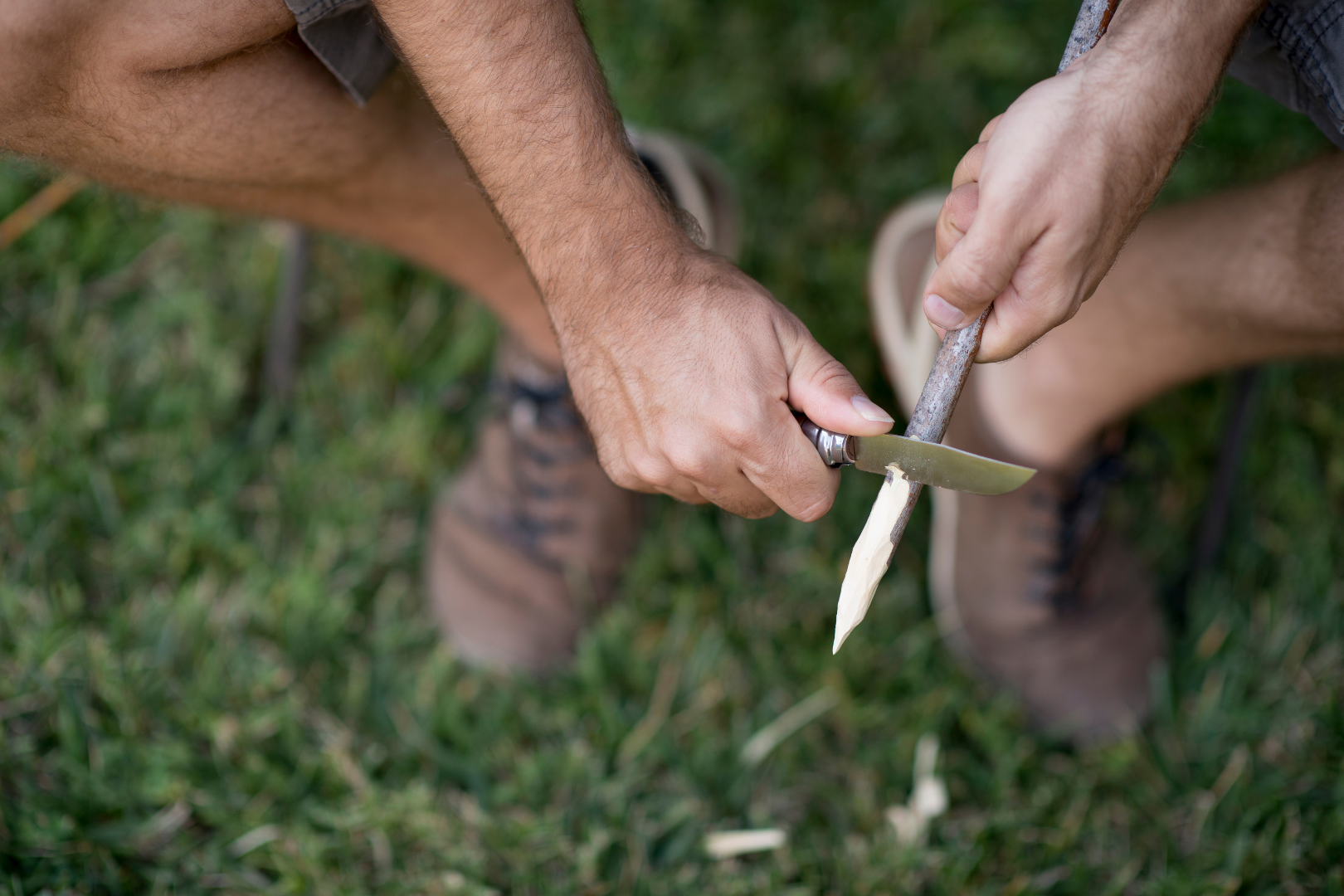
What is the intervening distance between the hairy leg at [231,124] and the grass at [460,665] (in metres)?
0.62

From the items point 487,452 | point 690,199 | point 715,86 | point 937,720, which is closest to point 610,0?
point 715,86

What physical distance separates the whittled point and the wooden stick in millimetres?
56

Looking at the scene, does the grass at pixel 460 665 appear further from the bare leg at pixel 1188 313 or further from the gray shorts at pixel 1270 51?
the gray shorts at pixel 1270 51

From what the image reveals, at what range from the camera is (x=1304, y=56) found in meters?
1.02

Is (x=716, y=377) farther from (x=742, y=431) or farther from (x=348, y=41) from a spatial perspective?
(x=348, y=41)

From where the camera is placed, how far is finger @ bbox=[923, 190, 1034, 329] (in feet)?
2.83

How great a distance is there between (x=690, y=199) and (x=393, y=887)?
115 centimetres

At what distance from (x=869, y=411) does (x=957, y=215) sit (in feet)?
0.68

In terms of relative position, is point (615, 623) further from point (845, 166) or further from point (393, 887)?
point (845, 166)

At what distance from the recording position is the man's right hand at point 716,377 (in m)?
0.97

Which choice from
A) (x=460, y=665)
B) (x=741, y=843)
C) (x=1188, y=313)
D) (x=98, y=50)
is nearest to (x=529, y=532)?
(x=460, y=665)

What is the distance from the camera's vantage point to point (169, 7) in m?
1.00

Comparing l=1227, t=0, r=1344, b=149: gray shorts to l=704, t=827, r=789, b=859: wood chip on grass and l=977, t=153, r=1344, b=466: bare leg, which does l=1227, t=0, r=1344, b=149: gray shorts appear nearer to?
l=977, t=153, r=1344, b=466: bare leg

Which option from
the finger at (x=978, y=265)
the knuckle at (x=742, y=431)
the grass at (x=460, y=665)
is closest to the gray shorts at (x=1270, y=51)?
the finger at (x=978, y=265)
